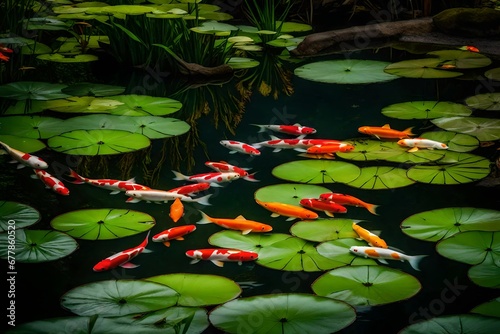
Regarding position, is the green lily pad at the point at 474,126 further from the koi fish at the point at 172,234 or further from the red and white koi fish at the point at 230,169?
the koi fish at the point at 172,234

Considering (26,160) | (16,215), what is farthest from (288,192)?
(26,160)

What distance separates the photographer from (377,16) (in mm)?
7469

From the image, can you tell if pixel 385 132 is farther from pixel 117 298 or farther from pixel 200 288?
pixel 117 298

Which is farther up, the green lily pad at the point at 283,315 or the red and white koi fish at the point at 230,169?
the red and white koi fish at the point at 230,169

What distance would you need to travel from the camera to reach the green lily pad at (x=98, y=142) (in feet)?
13.7

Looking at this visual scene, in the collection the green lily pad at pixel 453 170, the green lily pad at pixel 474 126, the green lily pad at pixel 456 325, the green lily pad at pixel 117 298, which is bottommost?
the green lily pad at pixel 456 325

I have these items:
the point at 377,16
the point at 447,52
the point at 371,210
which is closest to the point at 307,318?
the point at 371,210

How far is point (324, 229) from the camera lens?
3.21m

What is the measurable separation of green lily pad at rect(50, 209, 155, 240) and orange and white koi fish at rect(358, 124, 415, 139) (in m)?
1.56

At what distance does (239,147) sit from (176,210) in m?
0.87

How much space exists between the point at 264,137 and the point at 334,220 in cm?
121

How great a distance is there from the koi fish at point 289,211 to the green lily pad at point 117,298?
0.80 meters

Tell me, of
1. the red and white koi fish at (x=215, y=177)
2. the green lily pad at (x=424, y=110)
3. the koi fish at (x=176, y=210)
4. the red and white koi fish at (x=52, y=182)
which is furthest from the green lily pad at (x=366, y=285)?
the green lily pad at (x=424, y=110)

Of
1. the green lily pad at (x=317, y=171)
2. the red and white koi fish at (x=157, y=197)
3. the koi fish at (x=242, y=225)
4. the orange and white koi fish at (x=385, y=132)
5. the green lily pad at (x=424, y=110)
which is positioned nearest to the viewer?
the koi fish at (x=242, y=225)
